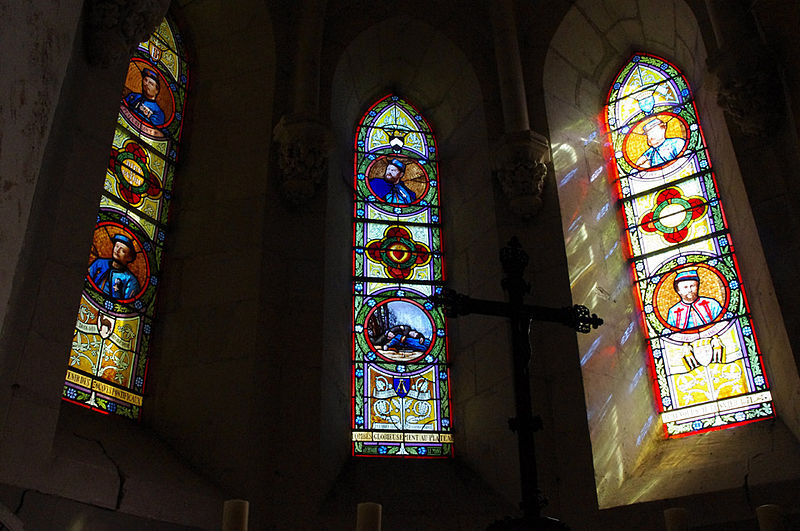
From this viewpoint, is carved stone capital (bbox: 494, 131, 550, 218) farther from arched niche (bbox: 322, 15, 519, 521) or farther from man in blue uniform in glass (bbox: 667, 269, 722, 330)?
man in blue uniform in glass (bbox: 667, 269, 722, 330)

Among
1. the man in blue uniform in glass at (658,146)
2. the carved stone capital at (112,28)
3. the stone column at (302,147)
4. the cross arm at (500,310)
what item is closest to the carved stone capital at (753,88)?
the man in blue uniform in glass at (658,146)

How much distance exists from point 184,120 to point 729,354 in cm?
483

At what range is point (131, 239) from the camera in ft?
20.0

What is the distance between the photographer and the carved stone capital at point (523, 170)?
6668 mm

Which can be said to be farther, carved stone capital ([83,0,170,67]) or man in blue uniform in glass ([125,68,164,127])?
man in blue uniform in glass ([125,68,164,127])

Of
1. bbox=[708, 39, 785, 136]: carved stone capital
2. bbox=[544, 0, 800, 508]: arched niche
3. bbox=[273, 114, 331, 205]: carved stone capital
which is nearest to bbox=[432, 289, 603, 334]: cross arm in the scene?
bbox=[544, 0, 800, 508]: arched niche

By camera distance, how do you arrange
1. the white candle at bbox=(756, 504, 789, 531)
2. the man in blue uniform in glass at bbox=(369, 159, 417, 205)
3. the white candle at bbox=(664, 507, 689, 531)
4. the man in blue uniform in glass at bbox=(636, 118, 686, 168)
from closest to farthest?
the white candle at bbox=(756, 504, 789, 531)
the white candle at bbox=(664, 507, 689, 531)
the man in blue uniform in glass at bbox=(636, 118, 686, 168)
the man in blue uniform in glass at bbox=(369, 159, 417, 205)

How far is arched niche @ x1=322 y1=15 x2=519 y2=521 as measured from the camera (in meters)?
6.01

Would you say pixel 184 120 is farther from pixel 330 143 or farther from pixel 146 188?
pixel 330 143

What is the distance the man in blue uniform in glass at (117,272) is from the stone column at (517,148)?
3.01 m

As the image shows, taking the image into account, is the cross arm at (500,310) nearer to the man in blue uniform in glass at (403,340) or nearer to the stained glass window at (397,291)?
the stained glass window at (397,291)

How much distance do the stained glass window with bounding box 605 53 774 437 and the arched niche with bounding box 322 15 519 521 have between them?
4.29 ft

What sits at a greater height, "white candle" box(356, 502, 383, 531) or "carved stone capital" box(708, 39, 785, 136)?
"carved stone capital" box(708, 39, 785, 136)

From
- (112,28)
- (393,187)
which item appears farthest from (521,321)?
(393,187)
